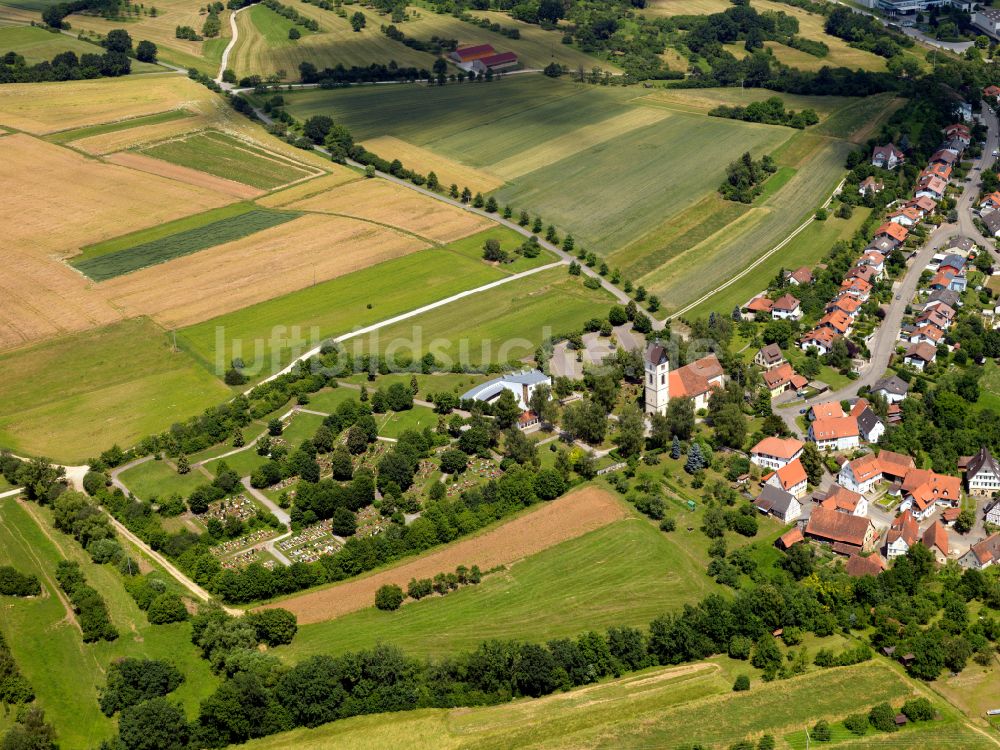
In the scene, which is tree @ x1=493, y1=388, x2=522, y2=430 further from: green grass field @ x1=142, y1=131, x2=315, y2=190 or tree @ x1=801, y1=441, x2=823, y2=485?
green grass field @ x1=142, y1=131, x2=315, y2=190

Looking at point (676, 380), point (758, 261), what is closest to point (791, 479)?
point (676, 380)

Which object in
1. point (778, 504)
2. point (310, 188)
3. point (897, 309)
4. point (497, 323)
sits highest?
point (897, 309)

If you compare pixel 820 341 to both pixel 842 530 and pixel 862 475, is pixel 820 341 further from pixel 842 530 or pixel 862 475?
pixel 842 530

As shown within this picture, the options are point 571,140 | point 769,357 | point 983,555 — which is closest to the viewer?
point 983,555

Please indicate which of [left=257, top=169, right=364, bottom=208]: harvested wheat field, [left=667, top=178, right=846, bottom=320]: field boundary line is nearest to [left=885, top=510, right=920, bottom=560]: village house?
[left=667, top=178, right=846, bottom=320]: field boundary line

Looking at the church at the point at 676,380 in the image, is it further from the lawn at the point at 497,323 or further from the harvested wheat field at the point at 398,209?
the harvested wheat field at the point at 398,209

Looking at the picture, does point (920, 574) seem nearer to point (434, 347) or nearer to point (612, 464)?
point (612, 464)
